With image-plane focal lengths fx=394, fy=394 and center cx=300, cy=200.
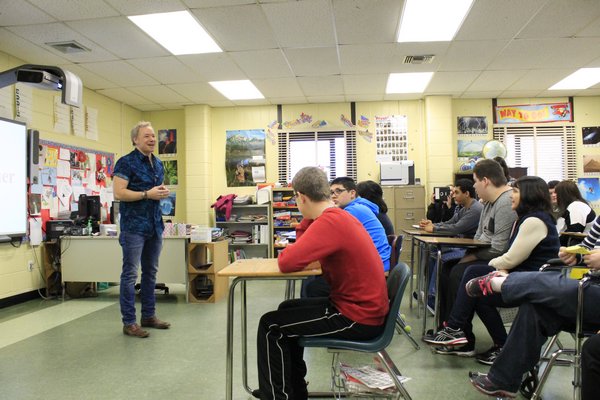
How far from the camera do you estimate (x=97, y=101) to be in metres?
6.42

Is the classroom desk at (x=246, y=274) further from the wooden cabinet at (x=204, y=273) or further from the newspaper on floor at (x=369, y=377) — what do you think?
the wooden cabinet at (x=204, y=273)

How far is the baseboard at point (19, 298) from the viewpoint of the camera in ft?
14.9

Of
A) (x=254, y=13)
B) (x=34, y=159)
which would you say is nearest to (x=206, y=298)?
(x=34, y=159)

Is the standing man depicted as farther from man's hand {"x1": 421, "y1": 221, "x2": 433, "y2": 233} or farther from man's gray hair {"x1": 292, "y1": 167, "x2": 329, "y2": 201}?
man's hand {"x1": 421, "y1": 221, "x2": 433, "y2": 233}

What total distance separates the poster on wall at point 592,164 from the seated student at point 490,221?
5421mm

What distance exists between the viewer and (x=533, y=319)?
175 centimetres

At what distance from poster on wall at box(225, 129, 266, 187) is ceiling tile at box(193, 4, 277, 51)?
2.75 m

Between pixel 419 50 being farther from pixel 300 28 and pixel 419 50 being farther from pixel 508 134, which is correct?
pixel 508 134

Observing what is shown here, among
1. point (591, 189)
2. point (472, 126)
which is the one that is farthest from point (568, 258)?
point (591, 189)

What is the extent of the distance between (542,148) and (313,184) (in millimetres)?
6861

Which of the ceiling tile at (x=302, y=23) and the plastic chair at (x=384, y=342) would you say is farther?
the ceiling tile at (x=302, y=23)

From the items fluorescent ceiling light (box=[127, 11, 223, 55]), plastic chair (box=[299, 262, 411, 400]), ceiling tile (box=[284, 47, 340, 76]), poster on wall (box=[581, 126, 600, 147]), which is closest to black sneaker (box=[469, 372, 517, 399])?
plastic chair (box=[299, 262, 411, 400])

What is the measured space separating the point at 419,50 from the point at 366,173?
2.78 metres

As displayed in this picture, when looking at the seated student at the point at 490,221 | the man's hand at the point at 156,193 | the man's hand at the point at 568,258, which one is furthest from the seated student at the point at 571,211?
the man's hand at the point at 156,193
